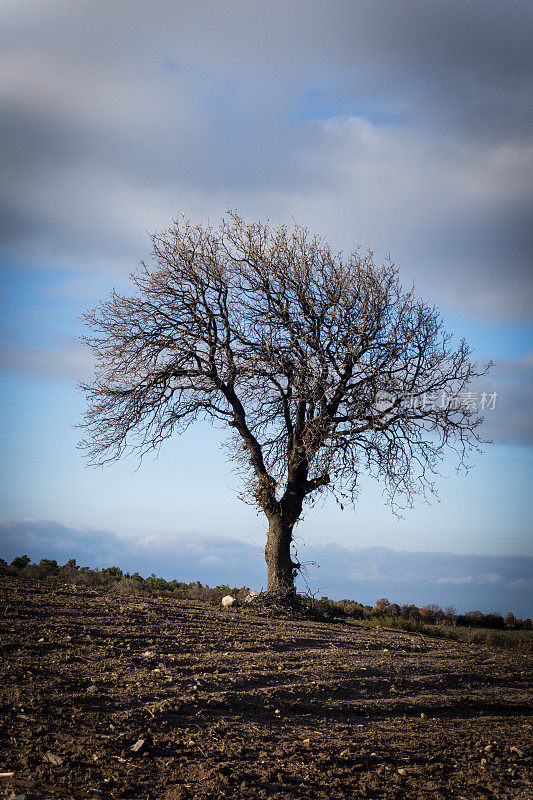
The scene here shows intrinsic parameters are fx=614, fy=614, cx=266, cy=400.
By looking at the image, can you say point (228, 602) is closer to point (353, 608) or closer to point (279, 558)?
point (279, 558)

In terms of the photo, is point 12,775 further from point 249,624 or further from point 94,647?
Result: point 249,624

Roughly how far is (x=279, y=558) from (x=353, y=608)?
24.2 feet

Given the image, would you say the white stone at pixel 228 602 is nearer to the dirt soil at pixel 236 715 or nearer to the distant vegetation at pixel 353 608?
the distant vegetation at pixel 353 608

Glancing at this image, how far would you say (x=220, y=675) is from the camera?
7305 millimetres

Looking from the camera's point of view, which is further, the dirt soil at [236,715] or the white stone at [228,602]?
the white stone at [228,602]

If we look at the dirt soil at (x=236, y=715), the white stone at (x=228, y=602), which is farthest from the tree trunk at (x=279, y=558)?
the dirt soil at (x=236, y=715)

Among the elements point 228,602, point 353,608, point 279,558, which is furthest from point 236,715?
point 353,608

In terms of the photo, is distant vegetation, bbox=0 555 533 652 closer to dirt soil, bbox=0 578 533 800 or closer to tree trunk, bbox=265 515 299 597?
tree trunk, bbox=265 515 299 597

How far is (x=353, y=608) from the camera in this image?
69.6 ft

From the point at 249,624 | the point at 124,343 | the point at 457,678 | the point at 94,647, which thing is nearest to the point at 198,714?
the point at 94,647

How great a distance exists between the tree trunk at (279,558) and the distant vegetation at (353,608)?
99cm

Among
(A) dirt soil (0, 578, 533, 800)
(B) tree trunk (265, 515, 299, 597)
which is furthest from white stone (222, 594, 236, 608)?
(A) dirt soil (0, 578, 533, 800)

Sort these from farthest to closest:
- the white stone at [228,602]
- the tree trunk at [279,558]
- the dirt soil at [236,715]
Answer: the tree trunk at [279,558]
the white stone at [228,602]
the dirt soil at [236,715]

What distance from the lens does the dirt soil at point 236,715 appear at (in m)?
4.68
